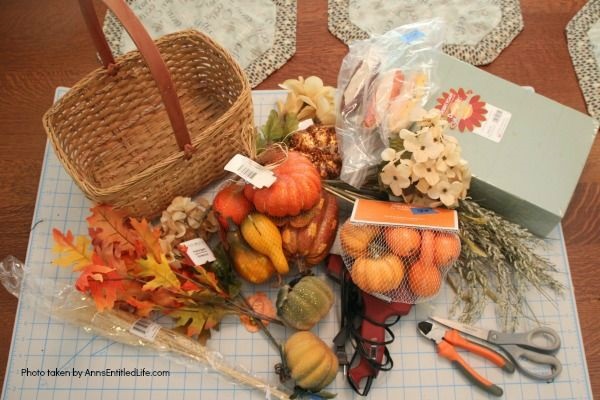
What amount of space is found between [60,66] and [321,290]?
2.72 feet

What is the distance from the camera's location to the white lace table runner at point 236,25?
3.99 ft

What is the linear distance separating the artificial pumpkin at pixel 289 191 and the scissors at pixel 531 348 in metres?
0.34

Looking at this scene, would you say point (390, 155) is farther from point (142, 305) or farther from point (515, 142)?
point (142, 305)

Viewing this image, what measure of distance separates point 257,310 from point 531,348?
1.45 ft

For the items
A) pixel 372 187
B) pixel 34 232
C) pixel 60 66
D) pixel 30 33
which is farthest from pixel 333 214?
pixel 30 33

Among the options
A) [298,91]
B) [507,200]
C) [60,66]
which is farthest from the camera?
[60,66]

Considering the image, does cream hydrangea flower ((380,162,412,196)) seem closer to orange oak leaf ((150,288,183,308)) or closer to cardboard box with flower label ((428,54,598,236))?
cardboard box with flower label ((428,54,598,236))

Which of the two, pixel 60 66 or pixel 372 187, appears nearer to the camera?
pixel 372 187

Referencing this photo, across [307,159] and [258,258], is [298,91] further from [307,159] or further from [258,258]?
[258,258]

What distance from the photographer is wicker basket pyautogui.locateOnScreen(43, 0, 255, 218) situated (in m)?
0.86

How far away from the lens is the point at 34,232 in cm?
101

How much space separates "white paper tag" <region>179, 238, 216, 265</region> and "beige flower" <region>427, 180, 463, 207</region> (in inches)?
14.2

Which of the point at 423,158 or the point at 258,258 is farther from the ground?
the point at 423,158

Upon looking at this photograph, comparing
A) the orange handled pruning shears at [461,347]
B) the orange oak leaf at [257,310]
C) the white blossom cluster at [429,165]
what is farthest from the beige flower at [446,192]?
the orange oak leaf at [257,310]
